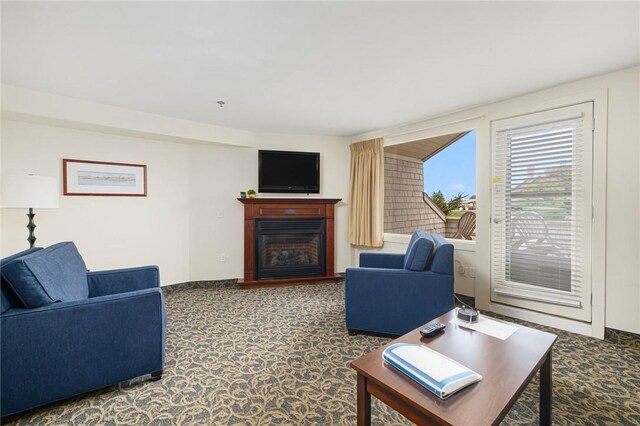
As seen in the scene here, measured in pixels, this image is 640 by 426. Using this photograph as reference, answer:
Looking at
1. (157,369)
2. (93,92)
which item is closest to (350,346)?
(157,369)

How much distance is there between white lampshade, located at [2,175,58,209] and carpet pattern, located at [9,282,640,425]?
1.57 metres

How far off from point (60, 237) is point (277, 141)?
298cm

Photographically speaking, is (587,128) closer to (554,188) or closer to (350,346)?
(554,188)

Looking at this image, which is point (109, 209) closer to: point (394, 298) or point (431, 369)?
point (394, 298)

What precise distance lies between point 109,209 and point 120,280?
1.55m

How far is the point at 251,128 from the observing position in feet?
13.7

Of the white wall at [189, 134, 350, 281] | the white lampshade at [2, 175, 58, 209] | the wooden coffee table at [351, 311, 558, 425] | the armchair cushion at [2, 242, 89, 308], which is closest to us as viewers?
the wooden coffee table at [351, 311, 558, 425]

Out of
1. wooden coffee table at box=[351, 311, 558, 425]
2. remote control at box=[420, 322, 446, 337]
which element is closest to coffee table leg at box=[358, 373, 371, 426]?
wooden coffee table at box=[351, 311, 558, 425]

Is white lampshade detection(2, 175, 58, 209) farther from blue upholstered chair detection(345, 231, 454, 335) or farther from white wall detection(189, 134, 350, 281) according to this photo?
blue upholstered chair detection(345, 231, 454, 335)

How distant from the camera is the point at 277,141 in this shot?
4492 millimetres

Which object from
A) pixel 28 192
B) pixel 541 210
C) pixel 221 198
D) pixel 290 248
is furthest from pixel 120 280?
pixel 541 210

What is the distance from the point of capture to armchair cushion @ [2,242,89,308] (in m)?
1.60

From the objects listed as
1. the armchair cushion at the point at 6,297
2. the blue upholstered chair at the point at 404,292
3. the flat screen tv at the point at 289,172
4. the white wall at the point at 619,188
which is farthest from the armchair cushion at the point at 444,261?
the armchair cushion at the point at 6,297

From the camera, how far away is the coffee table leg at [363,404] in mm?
1282
